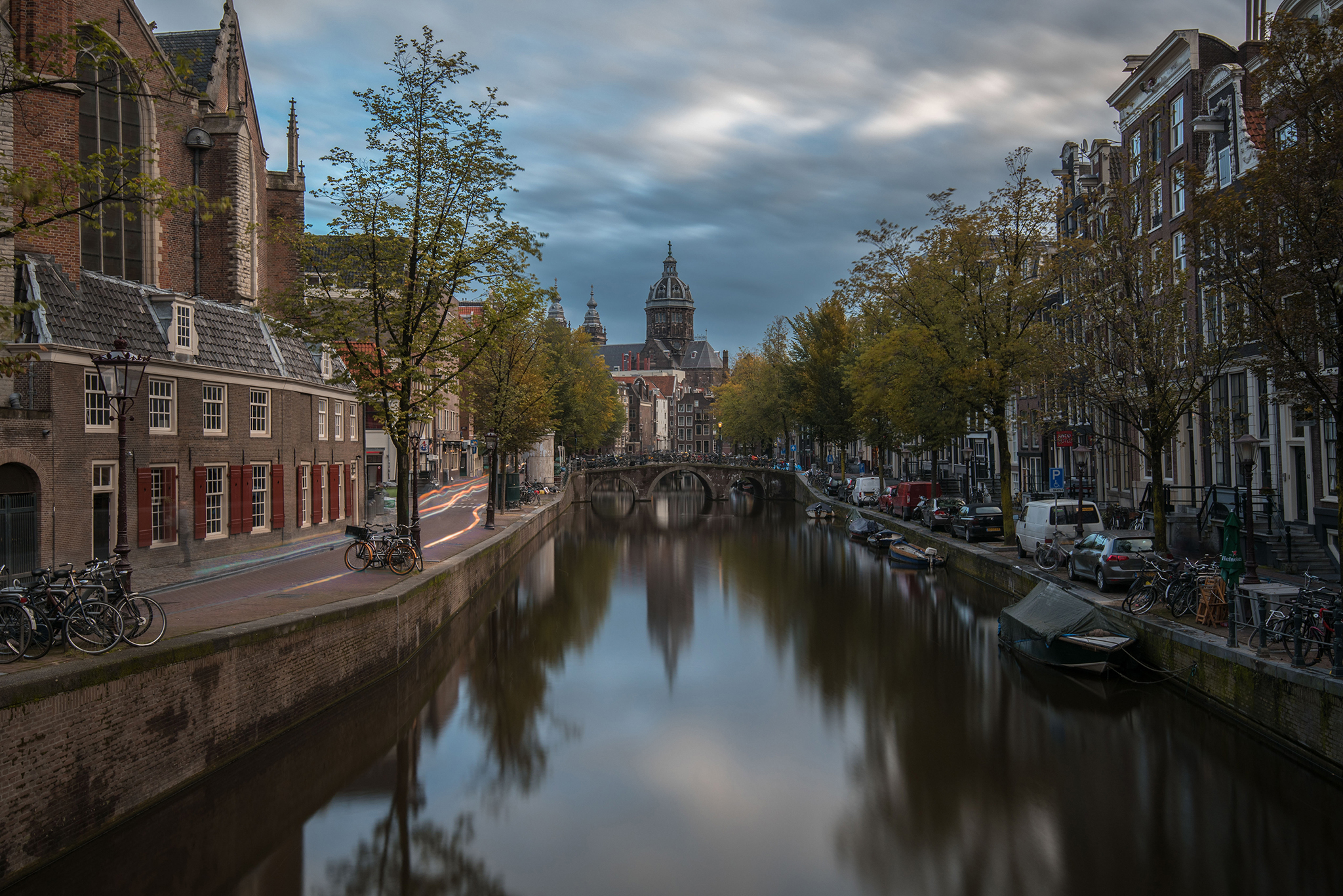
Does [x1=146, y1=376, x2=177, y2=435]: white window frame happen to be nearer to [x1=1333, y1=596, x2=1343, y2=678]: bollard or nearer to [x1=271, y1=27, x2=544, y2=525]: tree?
[x1=271, y1=27, x2=544, y2=525]: tree

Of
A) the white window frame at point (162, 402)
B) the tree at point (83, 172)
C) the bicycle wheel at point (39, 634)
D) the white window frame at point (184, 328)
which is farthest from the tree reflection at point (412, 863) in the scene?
the white window frame at point (184, 328)

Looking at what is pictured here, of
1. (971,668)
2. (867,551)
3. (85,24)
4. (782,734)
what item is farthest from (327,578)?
(867,551)

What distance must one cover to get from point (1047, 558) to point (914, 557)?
9.23m

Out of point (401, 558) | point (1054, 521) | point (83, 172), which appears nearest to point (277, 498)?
point (401, 558)

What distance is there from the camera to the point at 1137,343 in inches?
805

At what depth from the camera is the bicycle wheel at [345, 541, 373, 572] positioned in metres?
21.4

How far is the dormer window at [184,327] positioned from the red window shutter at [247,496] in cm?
343

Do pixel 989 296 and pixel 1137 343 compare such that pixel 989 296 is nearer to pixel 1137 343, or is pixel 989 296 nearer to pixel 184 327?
pixel 1137 343

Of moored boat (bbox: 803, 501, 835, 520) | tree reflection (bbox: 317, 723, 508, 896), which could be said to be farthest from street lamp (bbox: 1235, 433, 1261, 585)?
moored boat (bbox: 803, 501, 835, 520)

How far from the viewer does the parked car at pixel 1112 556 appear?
2011cm

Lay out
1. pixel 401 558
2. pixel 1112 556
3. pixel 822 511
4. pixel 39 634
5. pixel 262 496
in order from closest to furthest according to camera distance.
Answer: pixel 39 634 → pixel 1112 556 → pixel 401 558 → pixel 262 496 → pixel 822 511

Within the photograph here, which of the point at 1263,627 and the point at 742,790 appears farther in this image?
the point at 742,790

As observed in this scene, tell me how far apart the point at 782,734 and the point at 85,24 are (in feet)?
44.2

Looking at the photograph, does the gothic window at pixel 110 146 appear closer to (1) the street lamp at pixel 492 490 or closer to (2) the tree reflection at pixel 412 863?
(1) the street lamp at pixel 492 490
